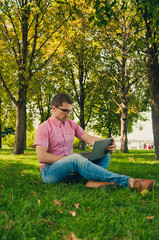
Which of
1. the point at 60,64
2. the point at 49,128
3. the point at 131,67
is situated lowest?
the point at 49,128

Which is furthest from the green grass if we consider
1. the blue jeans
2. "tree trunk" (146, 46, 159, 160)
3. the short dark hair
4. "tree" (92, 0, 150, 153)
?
"tree" (92, 0, 150, 153)

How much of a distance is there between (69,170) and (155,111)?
719 centimetres

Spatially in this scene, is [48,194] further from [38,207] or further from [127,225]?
[127,225]

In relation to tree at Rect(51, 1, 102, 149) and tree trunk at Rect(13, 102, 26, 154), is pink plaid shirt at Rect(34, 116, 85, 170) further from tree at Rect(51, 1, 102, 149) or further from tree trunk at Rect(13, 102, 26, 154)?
tree at Rect(51, 1, 102, 149)

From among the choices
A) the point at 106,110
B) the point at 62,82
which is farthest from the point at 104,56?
the point at 106,110

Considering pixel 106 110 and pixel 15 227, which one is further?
pixel 106 110

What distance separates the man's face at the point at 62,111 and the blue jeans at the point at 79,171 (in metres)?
0.82

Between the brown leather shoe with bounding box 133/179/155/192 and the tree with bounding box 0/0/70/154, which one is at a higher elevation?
the tree with bounding box 0/0/70/154

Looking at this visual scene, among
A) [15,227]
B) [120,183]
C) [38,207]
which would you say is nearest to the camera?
[15,227]

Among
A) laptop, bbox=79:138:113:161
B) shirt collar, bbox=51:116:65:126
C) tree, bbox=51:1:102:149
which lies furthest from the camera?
tree, bbox=51:1:102:149

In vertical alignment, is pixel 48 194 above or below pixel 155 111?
below

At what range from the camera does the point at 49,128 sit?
4.08 m

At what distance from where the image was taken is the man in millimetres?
3545

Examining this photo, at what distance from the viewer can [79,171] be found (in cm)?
368
